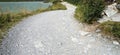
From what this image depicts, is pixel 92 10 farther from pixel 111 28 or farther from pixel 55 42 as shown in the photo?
pixel 55 42

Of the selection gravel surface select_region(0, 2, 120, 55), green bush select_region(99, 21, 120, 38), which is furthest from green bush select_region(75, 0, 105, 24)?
green bush select_region(99, 21, 120, 38)

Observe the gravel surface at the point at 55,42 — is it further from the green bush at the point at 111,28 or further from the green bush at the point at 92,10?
the green bush at the point at 92,10

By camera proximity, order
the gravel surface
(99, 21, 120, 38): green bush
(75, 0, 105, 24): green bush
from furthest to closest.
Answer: (75, 0, 105, 24): green bush, (99, 21, 120, 38): green bush, the gravel surface

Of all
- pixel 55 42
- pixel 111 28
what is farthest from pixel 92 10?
pixel 55 42

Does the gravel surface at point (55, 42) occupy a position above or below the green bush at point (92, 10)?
below

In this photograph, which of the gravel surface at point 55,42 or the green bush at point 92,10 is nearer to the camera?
the gravel surface at point 55,42

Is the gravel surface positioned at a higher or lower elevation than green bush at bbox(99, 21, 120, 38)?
lower

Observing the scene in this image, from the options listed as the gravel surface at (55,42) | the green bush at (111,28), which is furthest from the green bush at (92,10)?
the green bush at (111,28)

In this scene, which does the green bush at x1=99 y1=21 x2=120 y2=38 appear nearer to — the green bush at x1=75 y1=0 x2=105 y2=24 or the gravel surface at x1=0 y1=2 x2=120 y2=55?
the gravel surface at x1=0 y1=2 x2=120 y2=55
